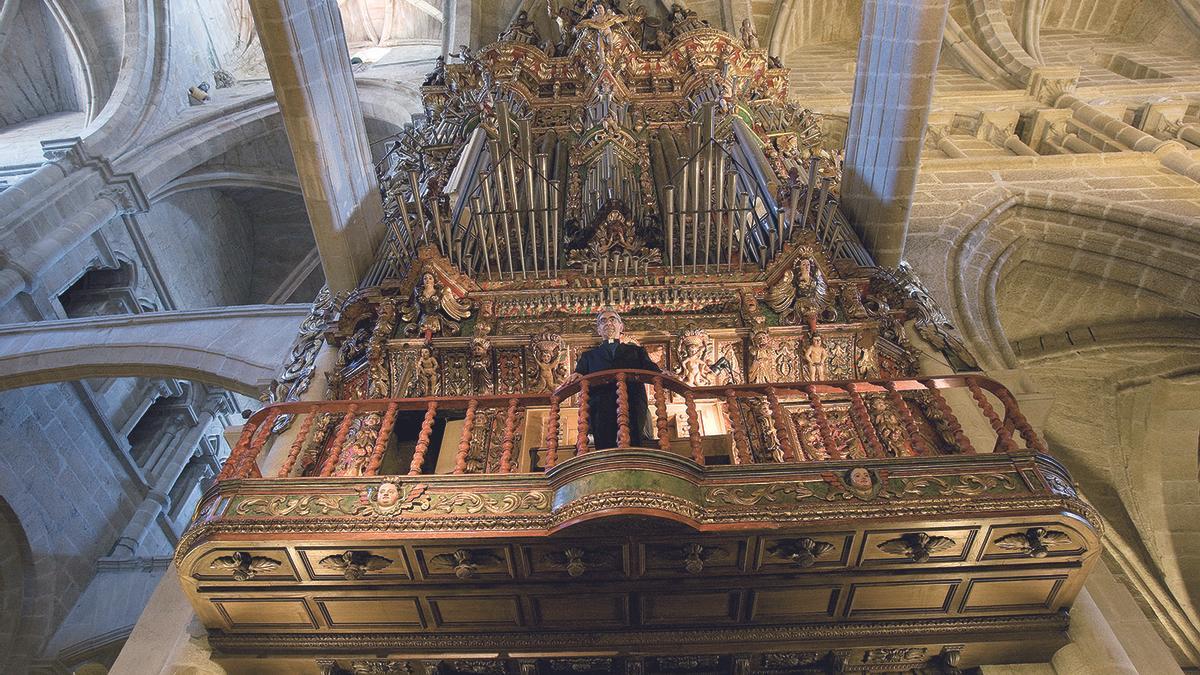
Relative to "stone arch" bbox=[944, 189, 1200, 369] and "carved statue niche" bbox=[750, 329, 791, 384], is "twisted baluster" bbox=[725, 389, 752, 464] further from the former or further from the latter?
"stone arch" bbox=[944, 189, 1200, 369]

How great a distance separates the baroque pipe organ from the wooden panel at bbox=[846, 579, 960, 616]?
0.02m

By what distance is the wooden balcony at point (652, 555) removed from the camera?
3930 mm

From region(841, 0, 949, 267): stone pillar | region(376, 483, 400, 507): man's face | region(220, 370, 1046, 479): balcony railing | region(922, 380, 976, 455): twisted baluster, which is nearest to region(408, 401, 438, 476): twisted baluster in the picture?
region(220, 370, 1046, 479): balcony railing

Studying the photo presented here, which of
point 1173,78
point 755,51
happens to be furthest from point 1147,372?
point 755,51

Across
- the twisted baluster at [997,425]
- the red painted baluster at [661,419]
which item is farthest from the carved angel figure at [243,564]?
the twisted baluster at [997,425]

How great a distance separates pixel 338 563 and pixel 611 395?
2.02 meters

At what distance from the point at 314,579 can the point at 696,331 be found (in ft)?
12.0

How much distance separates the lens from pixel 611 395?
476cm

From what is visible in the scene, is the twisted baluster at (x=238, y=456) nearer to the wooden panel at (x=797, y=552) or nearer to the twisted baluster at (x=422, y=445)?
the twisted baluster at (x=422, y=445)

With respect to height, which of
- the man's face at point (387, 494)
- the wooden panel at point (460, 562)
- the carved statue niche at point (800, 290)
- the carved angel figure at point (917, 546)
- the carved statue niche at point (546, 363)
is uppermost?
the carved statue niche at point (800, 290)

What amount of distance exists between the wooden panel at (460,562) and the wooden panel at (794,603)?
1.61 meters

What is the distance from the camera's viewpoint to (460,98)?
1038cm

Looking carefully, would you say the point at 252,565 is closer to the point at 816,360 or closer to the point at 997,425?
the point at 816,360

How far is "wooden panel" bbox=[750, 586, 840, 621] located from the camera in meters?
4.32
